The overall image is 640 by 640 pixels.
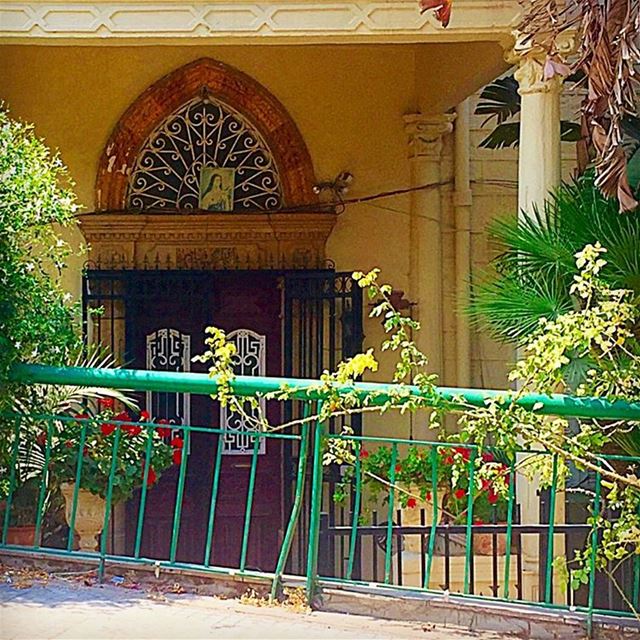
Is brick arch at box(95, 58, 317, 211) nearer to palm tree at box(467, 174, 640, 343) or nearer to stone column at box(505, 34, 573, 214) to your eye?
stone column at box(505, 34, 573, 214)

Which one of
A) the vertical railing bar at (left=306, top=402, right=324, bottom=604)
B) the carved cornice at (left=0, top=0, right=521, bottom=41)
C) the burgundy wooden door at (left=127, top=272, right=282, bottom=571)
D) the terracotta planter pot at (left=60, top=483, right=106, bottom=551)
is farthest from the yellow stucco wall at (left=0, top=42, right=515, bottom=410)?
the vertical railing bar at (left=306, top=402, right=324, bottom=604)

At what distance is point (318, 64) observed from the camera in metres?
9.30

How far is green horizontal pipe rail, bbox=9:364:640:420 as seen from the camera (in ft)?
13.3

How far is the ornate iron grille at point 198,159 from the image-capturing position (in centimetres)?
913

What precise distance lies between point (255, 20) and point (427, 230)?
3.10 m

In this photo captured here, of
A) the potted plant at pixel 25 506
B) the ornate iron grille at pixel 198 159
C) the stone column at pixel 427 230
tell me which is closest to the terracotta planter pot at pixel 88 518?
the potted plant at pixel 25 506

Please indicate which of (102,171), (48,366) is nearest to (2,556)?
(48,366)

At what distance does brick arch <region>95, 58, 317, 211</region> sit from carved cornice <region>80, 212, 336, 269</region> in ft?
0.56

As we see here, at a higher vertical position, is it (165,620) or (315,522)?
(315,522)

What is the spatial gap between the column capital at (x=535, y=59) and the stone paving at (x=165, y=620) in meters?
3.26

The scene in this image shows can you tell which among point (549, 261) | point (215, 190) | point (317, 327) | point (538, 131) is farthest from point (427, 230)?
point (549, 261)

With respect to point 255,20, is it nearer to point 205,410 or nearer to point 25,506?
point 25,506

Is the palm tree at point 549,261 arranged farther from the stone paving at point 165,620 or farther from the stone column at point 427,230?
the stone column at point 427,230

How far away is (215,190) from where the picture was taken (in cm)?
909
